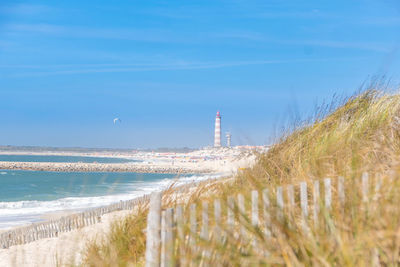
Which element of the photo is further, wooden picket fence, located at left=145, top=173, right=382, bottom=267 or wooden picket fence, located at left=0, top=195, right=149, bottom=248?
wooden picket fence, located at left=0, top=195, right=149, bottom=248

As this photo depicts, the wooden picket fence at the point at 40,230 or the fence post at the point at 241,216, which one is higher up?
the fence post at the point at 241,216

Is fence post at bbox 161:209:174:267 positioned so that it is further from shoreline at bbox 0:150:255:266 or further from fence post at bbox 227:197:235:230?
shoreline at bbox 0:150:255:266

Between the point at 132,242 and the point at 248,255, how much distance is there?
1.76 metres

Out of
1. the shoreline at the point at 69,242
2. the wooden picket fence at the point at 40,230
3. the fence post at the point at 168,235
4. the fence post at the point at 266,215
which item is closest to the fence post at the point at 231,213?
the fence post at the point at 266,215

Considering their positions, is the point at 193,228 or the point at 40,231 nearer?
the point at 193,228

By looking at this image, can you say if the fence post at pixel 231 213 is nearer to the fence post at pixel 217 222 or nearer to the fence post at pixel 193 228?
the fence post at pixel 217 222

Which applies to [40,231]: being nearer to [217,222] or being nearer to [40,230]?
[40,230]

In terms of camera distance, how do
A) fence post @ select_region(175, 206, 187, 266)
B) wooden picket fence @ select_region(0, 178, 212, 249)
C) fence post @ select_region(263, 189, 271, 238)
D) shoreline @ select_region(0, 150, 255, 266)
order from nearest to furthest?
1. fence post @ select_region(263, 189, 271, 238)
2. fence post @ select_region(175, 206, 187, 266)
3. shoreline @ select_region(0, 150, 255, 266)
4. wooden picket fence @ select_region(0, 178, 212, 249)

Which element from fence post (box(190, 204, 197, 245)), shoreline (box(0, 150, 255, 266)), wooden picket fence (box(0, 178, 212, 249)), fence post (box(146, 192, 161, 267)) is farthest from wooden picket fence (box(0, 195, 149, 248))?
fence post (box(190, 204, 197, 245))

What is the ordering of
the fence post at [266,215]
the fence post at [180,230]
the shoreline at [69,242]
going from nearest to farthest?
the fence post at [266,215], the fence post at [180,230], the shoreline at [69,242]

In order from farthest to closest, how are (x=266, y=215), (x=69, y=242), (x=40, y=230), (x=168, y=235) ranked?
1. (x=40, y=230)
2. (x=69, y=242)
3. (x=168, y=235)
4. (x=266, y=215)

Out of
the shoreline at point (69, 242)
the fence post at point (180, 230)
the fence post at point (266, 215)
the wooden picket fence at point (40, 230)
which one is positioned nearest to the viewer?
the fence post at point (266, 215)

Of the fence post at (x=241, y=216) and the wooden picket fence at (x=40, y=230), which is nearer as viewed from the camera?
the fence post at (x=241, y=216)

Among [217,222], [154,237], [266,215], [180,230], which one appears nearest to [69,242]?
[154,237]
